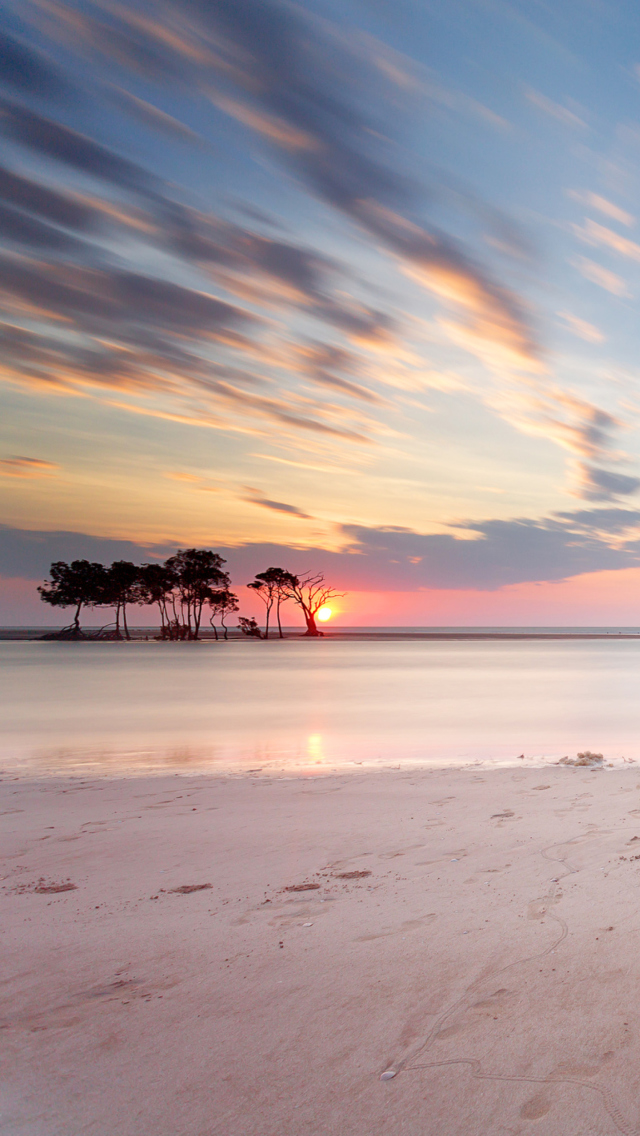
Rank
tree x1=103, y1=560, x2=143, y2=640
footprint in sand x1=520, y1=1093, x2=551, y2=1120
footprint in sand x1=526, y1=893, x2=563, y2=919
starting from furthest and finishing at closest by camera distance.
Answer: tree x1=103, y1=560, x2=143, y2=640
footprint in sand x1=526, y1=893, x2=563, y2=919
footprint in sand x1=520, y1=1093, x2=551, y2=1120

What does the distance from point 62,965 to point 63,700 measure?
893 inches

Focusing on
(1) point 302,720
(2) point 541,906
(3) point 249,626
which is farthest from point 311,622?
(2) point 541,906

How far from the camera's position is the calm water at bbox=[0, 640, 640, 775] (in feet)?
41.1

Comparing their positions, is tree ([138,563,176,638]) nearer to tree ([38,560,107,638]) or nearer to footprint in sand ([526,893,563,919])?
tree ([38,560,107,638])

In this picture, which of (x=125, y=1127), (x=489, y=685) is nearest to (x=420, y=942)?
(x=125, y=1127)

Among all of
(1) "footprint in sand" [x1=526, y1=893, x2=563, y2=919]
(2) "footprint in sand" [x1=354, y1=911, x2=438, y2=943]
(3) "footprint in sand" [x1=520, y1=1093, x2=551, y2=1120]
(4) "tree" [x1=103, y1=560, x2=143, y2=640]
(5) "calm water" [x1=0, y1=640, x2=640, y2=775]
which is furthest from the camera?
(4) "tree" [x1=103, y1=560, x2=143, y2=640]

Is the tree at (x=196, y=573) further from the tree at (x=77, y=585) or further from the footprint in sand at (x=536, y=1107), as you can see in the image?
the footprint in sand at (x=536, y=1107)

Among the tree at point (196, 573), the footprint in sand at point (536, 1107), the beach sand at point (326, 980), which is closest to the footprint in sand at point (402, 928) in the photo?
the beach sand at point (326, 980)

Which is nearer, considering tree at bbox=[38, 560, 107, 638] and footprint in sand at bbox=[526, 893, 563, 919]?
footprint in sand at bbox=[526, 893, 563, 919]

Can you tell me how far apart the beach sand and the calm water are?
5585mm

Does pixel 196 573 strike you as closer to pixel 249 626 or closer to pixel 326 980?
pixel 249 626

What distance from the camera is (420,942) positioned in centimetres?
391

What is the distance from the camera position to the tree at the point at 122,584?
109 metres

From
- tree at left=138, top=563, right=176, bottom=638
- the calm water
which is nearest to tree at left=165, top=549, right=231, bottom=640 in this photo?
tree at left=138, top=563, right=176, bottom=638
